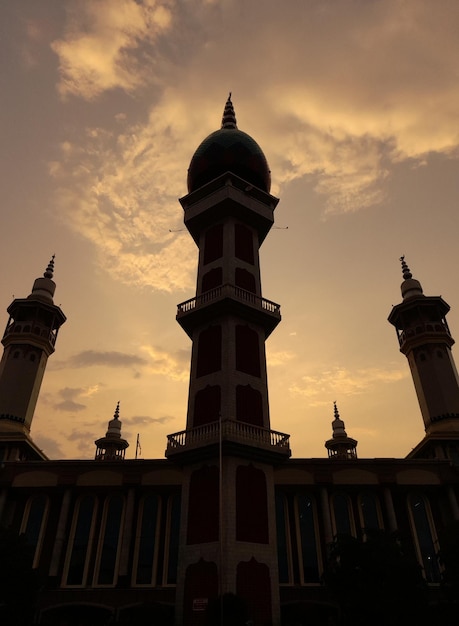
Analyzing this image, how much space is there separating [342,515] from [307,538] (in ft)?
11.2

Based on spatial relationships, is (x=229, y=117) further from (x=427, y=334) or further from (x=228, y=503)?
(x=228, y=503)

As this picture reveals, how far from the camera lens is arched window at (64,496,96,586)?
117 feet

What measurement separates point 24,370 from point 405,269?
4449cm

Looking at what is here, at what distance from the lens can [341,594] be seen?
25062 millimetres

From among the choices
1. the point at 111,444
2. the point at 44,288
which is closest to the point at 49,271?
the point at 44,288

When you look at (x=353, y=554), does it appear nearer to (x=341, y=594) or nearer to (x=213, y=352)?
(x=341, y=594)

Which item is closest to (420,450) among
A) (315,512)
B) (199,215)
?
(315,512)

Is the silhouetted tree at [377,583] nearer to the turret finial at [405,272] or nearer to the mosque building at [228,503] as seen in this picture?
the mosque building at [228,503]

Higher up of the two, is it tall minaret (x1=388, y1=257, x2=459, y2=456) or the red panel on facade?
tall minaret (x1=388, y1=257, x2=459, y2=456)

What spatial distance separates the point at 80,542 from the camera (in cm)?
3703

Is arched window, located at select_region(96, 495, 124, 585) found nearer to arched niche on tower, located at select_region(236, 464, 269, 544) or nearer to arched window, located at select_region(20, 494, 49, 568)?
arched window, located at select_region(20, 494, 49, 568)

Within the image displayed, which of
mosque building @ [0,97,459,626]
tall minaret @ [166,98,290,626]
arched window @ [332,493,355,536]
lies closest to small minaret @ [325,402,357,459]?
mosque building @ [0,97,459,626]

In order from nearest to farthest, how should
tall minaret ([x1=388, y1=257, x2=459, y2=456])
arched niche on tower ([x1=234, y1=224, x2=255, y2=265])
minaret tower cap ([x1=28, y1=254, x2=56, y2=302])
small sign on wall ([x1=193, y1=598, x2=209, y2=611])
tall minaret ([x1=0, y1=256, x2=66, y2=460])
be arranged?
small sign on wall ([x1=193, y1=598, x2=209, y2=611]), arched niche on tower ([x1=234, y1=224, x2=255, y2=265]), tall minaret ([x1=0, y1=256, x2=66, y2=460]), tall minaret ([x1=388, y1=257, x2=459, y2=456]), minaret tower cap ([x1=28, y1=254, x2=56, y2=302])

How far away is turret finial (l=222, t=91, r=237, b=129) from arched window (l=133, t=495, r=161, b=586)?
36.0 meters
